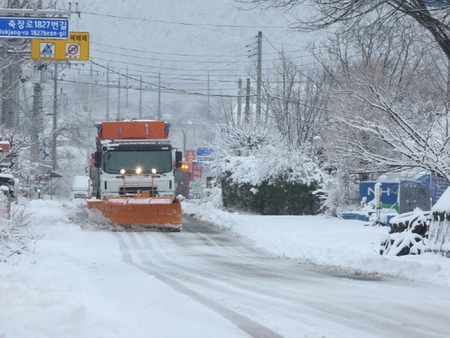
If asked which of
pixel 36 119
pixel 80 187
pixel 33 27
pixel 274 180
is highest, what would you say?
pixel 33 27

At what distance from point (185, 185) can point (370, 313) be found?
53.1m

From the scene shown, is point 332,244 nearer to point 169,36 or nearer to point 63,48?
point 63,48

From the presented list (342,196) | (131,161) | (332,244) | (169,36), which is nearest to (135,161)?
(131,161)

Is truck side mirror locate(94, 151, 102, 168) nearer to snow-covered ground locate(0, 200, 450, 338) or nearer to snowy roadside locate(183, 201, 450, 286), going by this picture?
snow-covered ground locate(0, 200, 450, 338)

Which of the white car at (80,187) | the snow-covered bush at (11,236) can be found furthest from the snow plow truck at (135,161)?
the white car at (80,187)

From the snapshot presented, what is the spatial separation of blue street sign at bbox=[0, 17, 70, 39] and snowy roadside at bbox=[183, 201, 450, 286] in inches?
281

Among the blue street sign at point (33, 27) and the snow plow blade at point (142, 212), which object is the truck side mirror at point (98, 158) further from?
the blue street sign at point (33, 27)

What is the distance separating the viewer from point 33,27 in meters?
21.7

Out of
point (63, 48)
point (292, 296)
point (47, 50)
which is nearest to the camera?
point (292, 296)

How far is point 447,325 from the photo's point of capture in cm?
887

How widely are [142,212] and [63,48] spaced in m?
6.09

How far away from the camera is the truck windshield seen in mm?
27953

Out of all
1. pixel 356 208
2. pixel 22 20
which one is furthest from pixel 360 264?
pixel 356 208

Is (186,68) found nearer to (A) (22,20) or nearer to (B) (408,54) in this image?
(B) (408,54)
